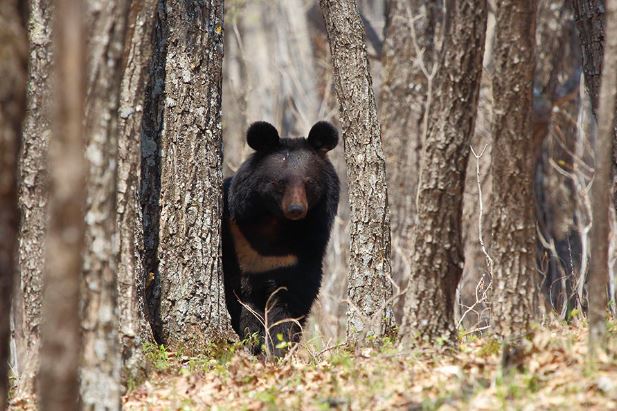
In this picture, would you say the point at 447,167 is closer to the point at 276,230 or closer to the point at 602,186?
the point at 602,186

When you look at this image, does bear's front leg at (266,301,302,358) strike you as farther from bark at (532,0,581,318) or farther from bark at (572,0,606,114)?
bark at (532,0,581,318)

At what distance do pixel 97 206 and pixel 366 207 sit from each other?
3577mm

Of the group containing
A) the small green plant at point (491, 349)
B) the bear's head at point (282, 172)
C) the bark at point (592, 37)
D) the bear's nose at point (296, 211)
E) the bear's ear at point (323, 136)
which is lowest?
the small green plant at point (491, 349)

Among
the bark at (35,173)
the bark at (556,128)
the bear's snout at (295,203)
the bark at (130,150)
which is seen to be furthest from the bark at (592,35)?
the bark at (556,128)

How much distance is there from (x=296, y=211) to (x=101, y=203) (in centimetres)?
369

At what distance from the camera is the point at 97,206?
441 centimetres

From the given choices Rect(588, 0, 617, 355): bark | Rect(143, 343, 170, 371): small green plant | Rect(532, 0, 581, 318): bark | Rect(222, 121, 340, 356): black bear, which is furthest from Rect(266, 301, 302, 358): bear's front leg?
Rect(532, 0, 581, 318): bark

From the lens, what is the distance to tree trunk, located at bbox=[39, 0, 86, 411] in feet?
12.5

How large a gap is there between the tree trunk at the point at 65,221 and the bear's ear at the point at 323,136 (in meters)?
4.73

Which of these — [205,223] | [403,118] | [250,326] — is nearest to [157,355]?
[205,223]

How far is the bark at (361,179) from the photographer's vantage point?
7633 millimetres

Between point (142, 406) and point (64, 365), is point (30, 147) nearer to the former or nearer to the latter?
point (142, 406)

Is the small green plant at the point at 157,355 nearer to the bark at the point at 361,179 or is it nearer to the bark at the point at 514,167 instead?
the bark at the point at 361,179

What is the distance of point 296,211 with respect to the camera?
26.3 ft
